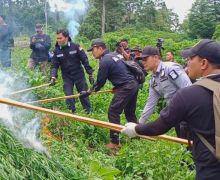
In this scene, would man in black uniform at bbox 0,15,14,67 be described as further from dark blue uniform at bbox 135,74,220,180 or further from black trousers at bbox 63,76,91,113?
dark blue uniform at bbox 135,74,220,180

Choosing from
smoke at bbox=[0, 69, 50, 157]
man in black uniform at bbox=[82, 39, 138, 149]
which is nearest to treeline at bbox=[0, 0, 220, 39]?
man in black uniform at bbox=[82, 39, 138, 149]

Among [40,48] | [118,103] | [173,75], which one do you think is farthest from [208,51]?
[40,48]

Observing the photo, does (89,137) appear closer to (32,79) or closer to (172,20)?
(32,79)

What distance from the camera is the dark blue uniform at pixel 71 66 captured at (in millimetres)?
8711

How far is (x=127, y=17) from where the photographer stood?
5441 cm

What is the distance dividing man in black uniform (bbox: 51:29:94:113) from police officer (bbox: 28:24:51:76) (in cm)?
293

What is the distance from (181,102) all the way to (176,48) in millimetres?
24657

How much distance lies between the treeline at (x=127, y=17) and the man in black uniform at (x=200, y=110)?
73.5 feet

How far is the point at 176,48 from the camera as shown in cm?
2741

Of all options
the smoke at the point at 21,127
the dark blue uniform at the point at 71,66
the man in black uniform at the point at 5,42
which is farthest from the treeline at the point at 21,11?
the smoke at the point at 21,127

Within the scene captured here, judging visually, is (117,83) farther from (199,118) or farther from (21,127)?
(199,118)

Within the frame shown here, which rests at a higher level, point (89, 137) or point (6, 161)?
point (6, 161)

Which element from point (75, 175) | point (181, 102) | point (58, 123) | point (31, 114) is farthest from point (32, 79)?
point (181, 102)

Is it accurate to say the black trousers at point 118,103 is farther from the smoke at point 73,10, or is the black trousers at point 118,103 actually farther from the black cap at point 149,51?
the smoke at point 73,10
